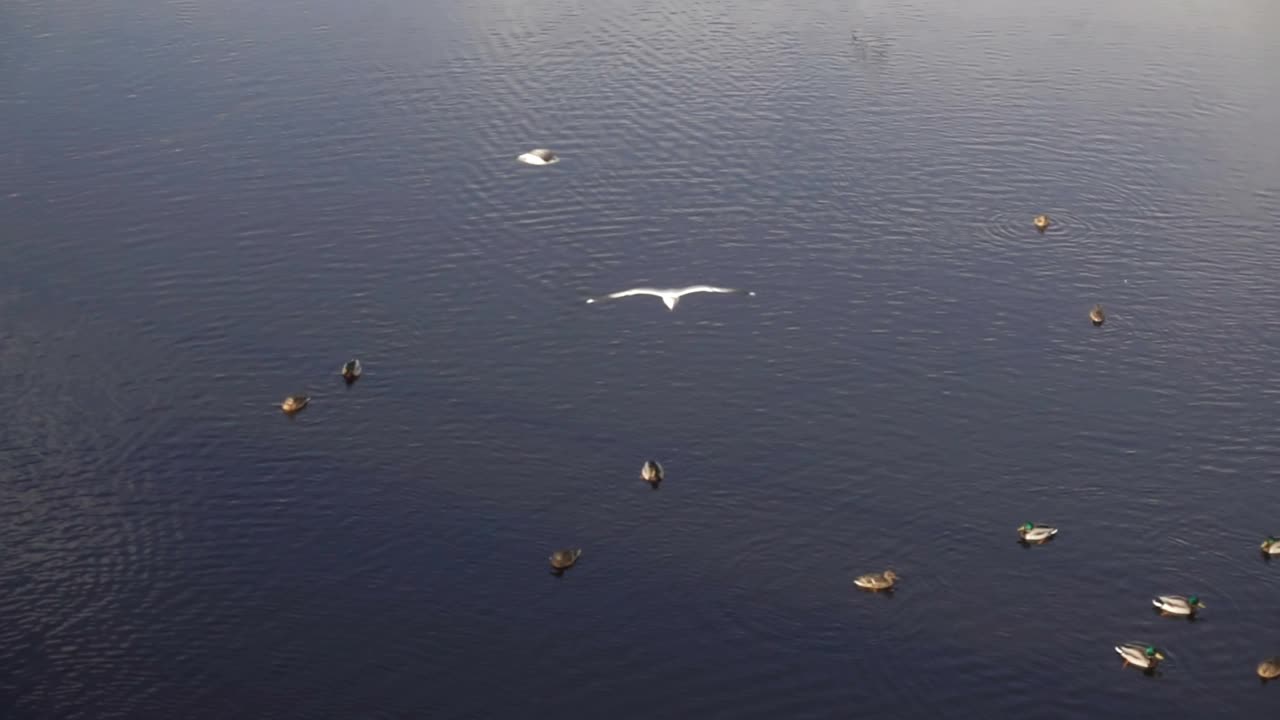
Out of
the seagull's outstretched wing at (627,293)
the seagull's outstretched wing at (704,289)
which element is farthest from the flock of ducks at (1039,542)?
the seagull's outstretched wing at (704,289)

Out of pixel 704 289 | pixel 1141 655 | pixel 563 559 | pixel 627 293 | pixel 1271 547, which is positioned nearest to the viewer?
pixel 1141 655

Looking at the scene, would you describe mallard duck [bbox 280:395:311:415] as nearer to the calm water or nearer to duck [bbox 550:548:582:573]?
the calm water

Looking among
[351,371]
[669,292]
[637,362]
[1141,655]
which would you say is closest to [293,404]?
[351,371]

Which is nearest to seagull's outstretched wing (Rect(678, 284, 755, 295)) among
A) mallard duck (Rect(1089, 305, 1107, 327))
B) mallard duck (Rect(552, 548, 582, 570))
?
mallard duck (Rect(1089, 305, 1107, 327))

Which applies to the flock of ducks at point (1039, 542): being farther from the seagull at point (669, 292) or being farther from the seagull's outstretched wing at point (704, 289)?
the seagull's outstretched wing at point (704, 289)

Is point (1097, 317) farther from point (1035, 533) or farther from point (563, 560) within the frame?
point (563, 560)

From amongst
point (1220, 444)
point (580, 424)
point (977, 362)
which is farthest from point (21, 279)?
point (1220, 444)

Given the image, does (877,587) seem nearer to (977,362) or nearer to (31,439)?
(977,362)
